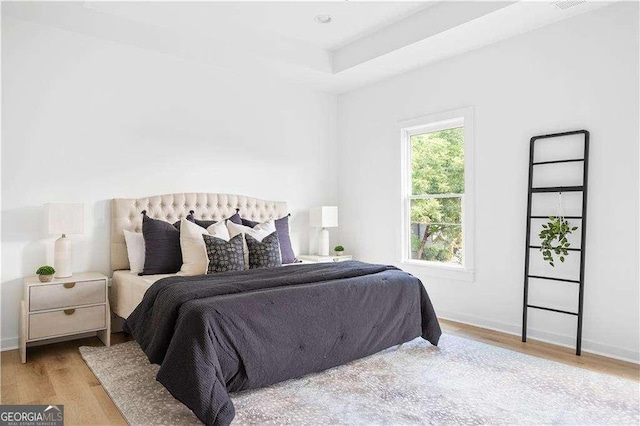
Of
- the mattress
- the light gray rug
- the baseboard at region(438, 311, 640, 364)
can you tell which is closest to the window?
the baseboard at region(438, 311, 640, 364)

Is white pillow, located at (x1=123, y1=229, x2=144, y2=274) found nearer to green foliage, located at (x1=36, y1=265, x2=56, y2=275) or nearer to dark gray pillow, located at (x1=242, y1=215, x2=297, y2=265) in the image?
green foliage, located at (x1=36, y1=265, x2=56, y2=275)

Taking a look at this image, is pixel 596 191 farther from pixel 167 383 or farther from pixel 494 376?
pixel 167 383

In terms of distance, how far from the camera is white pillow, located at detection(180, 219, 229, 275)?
3.69 metres

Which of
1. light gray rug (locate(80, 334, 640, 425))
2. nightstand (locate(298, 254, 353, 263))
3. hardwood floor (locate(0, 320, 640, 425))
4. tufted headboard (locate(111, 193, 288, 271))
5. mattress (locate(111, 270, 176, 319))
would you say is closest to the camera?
light gray rug (locate(80, 334, 640, 425))

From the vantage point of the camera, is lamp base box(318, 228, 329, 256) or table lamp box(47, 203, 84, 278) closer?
table lamp box(47, 203, 84, 278)

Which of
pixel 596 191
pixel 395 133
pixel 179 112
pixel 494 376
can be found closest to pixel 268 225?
pixel 179 112

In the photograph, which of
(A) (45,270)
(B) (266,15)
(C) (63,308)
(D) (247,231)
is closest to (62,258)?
(A) (45,270)

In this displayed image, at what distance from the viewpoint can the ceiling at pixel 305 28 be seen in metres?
3.55

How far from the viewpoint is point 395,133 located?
509 centimetres

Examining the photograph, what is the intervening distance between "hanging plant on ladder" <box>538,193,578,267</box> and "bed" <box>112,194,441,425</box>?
108cm

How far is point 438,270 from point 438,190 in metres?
0.86

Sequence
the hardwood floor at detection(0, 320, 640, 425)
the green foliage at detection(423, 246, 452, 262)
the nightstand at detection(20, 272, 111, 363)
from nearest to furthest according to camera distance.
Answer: the hardwood floor at detection(0, 320, 640, 425)
the nightstand at detection(20, 272, 111, 363)
the green foliage at detection(423, 246, 452, 262)

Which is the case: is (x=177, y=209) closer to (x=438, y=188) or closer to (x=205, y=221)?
(x=205, y=221)

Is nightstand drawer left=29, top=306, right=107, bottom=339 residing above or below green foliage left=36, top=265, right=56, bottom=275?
below
